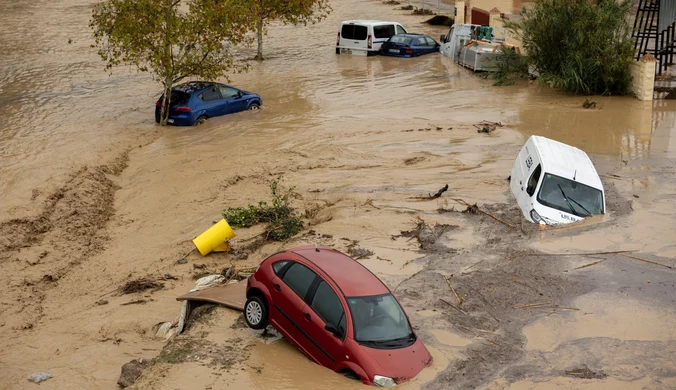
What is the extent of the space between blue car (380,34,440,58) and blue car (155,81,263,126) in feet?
35.5

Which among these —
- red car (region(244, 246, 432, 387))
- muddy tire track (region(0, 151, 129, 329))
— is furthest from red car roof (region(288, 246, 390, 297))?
muddy tire track (region(0, 151, 129, 329))

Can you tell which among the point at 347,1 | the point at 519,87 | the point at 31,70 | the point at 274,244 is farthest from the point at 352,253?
the point at 347,1

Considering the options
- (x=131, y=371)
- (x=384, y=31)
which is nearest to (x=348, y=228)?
(x=131, y=371)

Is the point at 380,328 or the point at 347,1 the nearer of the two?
the point at 380,328

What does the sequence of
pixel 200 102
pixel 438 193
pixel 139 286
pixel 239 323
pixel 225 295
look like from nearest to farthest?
pixel 239 323
pixel 225 295
pixel 139 286
pixel 438 193
pixel 200 102

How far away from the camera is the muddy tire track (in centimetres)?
1325

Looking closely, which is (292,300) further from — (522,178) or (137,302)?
(522,178)

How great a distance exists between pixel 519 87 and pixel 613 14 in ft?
12.3

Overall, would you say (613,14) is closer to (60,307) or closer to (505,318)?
(505,318)

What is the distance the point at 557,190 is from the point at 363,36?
67.5 ft

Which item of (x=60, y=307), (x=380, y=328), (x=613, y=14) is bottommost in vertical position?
(x=60, y=307)

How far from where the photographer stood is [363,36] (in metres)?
34.4

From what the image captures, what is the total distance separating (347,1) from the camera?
5784cm

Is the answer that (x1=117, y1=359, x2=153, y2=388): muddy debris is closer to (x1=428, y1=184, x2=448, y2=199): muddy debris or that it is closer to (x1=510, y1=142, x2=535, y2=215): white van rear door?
(x1=510, y1=142, x2=535, y2=215): white van rear door
